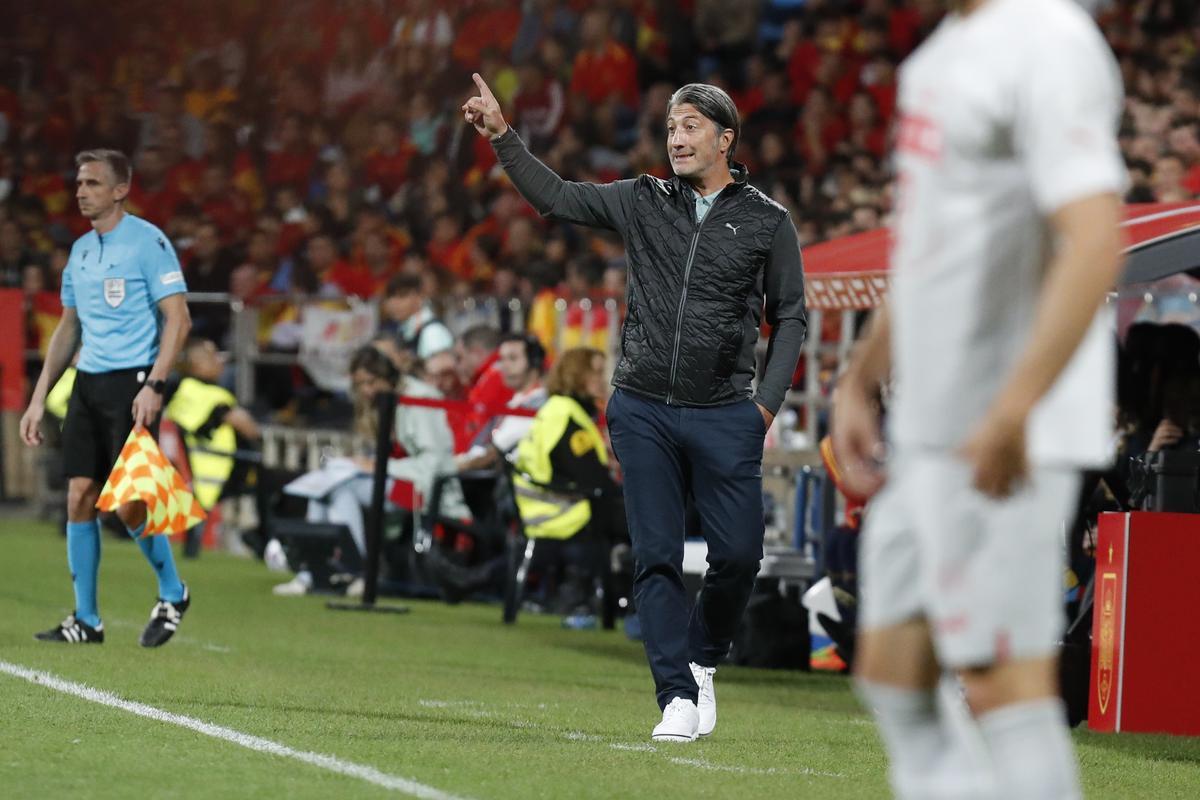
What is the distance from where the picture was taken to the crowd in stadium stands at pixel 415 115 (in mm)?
18641

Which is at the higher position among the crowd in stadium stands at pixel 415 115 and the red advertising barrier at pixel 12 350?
the crowd in stadium stands at pixel 415 115

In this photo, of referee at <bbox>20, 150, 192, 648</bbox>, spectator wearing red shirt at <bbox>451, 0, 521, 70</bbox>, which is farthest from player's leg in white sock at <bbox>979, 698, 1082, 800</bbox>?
spectator wearing red shirt at <bbox>451, 0, 521, 70</bbox>

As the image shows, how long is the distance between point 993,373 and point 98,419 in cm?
665

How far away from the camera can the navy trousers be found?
697 centimetres

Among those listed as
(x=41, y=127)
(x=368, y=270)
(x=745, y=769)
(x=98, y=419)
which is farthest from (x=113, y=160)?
(x=41, y=127)

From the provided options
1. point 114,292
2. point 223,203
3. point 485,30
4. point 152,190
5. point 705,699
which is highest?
point 485,30

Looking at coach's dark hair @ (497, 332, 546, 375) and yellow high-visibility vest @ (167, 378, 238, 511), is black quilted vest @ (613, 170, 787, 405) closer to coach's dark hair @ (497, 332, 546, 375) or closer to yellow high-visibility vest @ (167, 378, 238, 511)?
coach's dark hair @ (497, 332, 546, 375)

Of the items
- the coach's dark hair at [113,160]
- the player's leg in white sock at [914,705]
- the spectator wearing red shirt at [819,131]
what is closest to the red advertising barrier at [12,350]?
the spectator wearing red shirt at [819,131]

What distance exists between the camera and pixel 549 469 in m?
12.3

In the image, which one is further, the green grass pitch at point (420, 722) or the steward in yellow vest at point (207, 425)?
the steward in yellow vest at point (207, 425)

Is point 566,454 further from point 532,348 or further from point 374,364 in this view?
point 374,364

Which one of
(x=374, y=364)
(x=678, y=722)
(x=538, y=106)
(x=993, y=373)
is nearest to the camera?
(x=993, y=373)

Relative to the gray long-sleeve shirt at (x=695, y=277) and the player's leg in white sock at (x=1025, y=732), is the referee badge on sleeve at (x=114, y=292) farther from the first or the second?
the player's leg in white sock at (x=1025, y=732)

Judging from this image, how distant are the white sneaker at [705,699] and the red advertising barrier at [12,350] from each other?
502 inches
